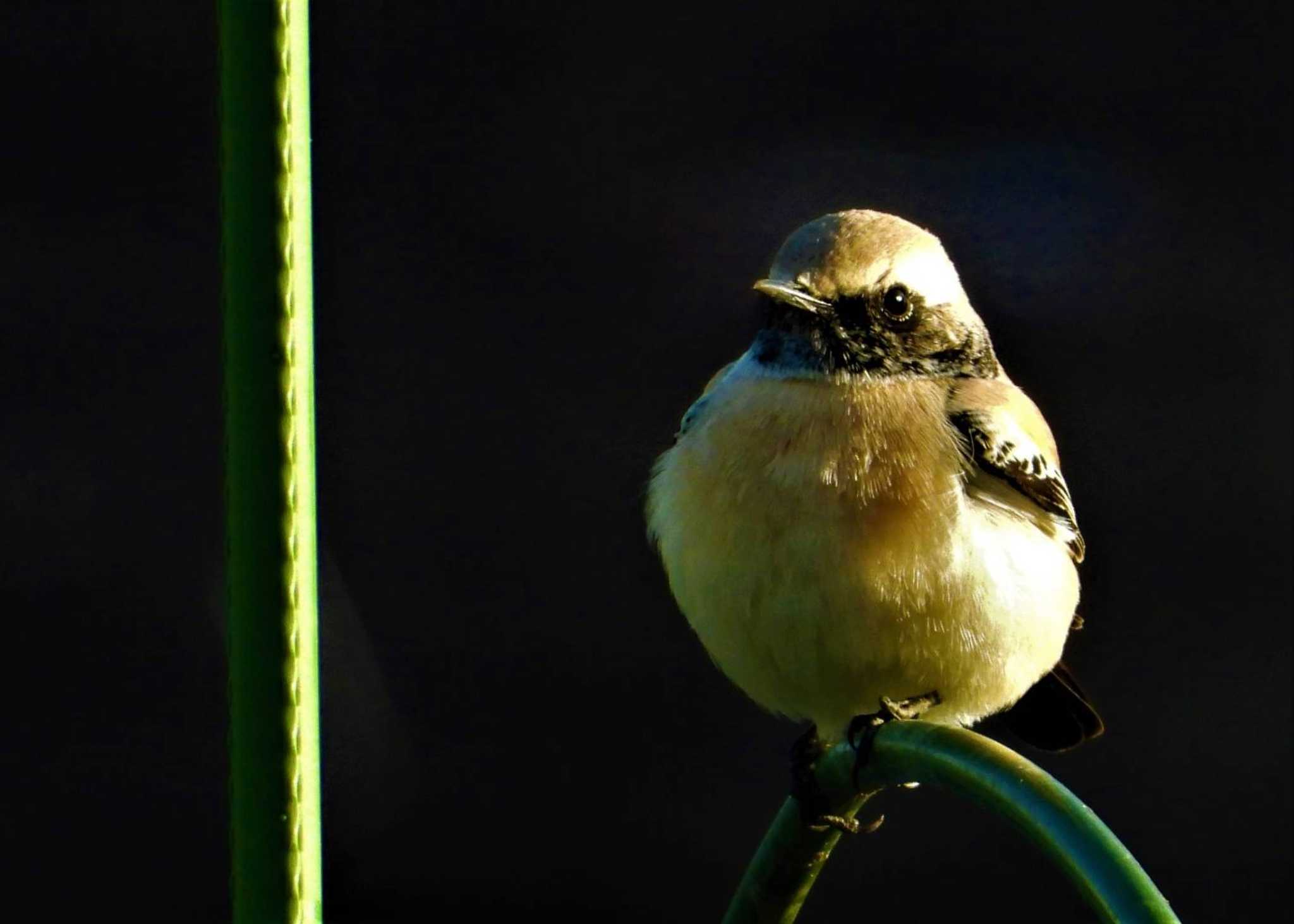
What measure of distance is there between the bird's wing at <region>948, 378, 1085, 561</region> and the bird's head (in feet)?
0.23

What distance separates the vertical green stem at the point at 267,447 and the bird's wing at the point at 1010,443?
3.89ft

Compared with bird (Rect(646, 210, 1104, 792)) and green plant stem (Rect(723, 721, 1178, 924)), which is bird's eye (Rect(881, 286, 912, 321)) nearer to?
bird (Rect(646, 210, 1104, 792))

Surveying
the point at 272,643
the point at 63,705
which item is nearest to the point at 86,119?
the point at 63,705

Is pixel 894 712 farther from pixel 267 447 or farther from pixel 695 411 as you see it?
pixel 267 447

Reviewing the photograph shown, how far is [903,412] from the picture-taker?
2463mm

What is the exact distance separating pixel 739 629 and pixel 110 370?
2.04 metres

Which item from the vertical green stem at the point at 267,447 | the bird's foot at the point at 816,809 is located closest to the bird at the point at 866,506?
the bird's foot at the point at 816,809

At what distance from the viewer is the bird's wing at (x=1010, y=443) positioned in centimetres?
247

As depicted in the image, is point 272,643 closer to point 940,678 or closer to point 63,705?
point 940,678

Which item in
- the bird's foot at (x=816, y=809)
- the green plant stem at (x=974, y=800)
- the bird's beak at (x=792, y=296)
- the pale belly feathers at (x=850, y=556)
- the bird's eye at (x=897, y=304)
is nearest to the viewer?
the green plant stem at (x=974, y=800)

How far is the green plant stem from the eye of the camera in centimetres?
138

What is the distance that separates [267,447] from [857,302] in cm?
119

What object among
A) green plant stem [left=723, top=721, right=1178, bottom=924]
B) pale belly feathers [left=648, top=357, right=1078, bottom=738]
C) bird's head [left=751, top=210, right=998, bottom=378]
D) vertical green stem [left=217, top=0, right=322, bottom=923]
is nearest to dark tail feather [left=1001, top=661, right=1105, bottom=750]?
pale belly feathers [left=648, top=357, right=1078, bottom=738]

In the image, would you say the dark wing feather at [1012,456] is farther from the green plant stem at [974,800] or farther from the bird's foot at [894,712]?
the green plant stem at [974,800]
